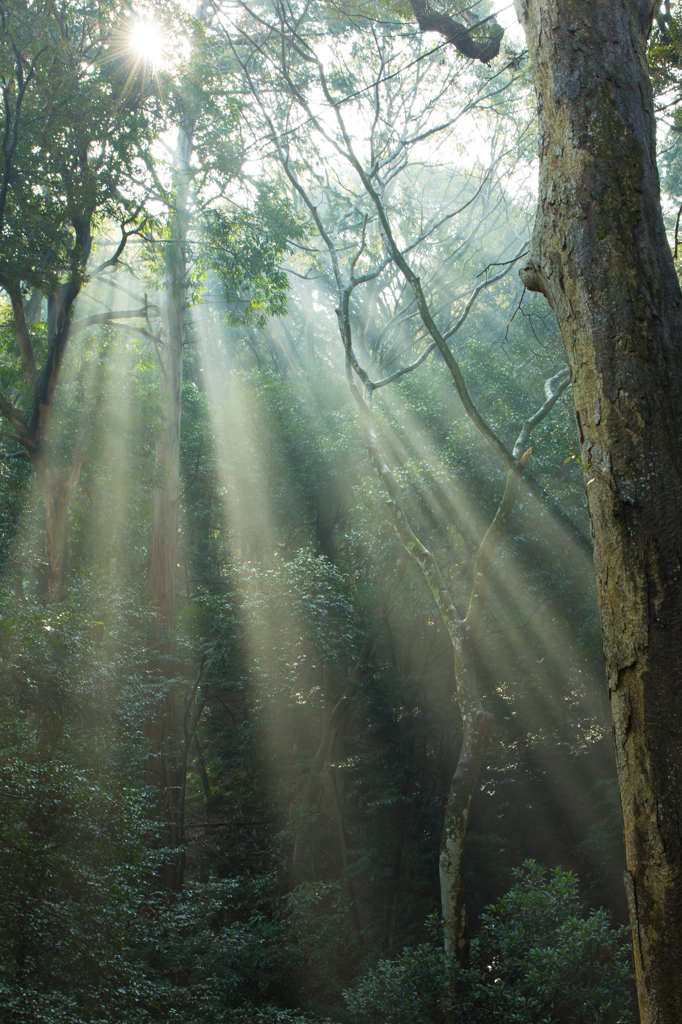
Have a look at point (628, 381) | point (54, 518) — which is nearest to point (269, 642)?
point (54, 518)

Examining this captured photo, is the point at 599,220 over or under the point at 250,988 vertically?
over

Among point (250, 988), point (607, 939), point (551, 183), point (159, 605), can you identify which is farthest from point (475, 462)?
point (551, 183)

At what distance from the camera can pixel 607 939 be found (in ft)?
14.7

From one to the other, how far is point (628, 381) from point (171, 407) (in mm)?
9289

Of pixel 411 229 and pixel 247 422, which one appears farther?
pixel 411 229

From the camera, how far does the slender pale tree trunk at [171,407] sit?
9.32 m

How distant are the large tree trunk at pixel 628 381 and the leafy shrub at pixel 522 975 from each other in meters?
3.36

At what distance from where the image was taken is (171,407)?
10312mm

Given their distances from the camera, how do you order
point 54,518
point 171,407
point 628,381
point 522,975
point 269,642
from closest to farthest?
point 628,381
point 522,975
point 54,518
point 269,642
point 171,407

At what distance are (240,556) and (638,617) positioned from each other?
11.8 metres

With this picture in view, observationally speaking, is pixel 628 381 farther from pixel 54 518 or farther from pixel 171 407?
pixel 171 407

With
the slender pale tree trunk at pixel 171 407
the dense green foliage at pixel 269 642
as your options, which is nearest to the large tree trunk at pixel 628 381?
the dense green foliage at pixel 269 642

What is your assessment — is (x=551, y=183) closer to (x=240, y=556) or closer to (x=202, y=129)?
(x=202, y=129)

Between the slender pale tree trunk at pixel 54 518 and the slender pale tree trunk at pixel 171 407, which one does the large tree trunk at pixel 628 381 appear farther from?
the slender pale tree trunk at pixel 171 407
